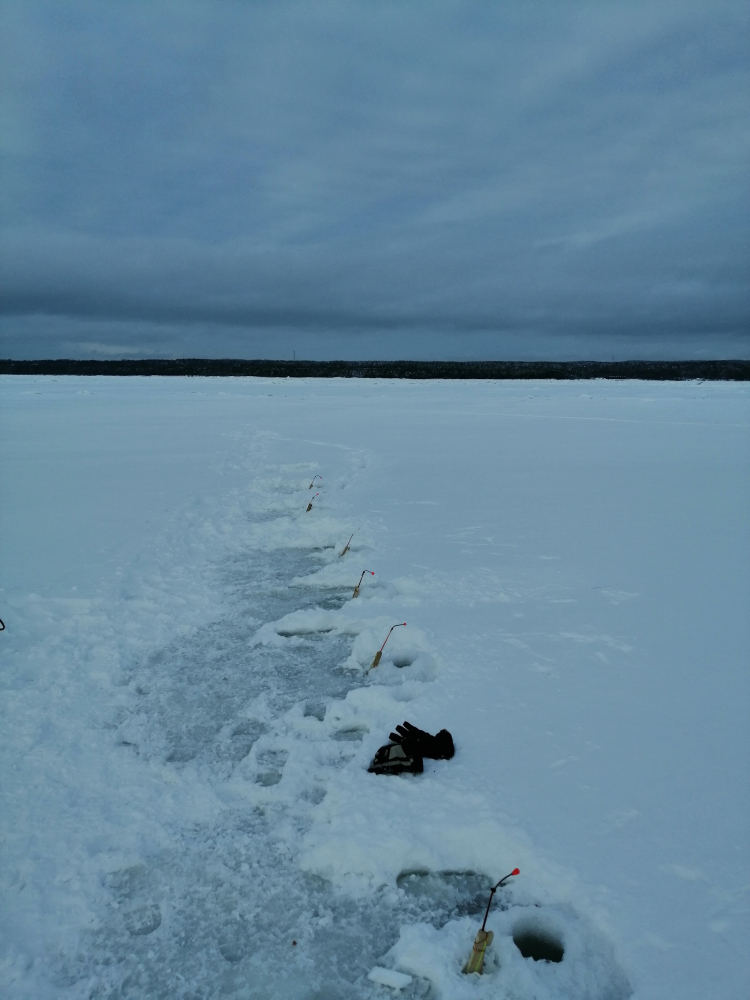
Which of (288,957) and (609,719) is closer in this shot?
(288,957)

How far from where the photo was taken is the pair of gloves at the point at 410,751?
3.42 m

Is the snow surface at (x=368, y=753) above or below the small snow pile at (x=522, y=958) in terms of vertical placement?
above

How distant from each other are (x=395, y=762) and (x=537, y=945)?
111 cm

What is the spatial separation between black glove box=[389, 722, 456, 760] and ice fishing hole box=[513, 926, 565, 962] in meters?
0.99

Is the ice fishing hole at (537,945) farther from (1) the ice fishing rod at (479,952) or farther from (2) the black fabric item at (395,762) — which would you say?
(2) the black fabric item at (395,762)

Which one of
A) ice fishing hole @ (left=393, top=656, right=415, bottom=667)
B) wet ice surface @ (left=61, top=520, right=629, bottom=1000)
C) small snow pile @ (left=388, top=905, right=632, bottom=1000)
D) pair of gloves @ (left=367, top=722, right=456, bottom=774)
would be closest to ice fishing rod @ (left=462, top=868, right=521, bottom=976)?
small snow pile @ (left=388, top=905, right=632, bottom=1000)

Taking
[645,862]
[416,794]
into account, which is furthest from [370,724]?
[645,862]

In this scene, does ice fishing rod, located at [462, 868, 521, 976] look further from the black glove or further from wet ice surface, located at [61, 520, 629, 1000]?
the black glove

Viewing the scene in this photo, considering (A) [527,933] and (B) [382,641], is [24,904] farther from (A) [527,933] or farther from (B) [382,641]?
(B) [382,641]

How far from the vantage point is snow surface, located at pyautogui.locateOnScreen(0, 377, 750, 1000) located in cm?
250

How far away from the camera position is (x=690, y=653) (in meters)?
4.50

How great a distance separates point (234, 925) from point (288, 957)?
0.29 m

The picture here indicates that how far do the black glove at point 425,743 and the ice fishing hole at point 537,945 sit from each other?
39.1 inches

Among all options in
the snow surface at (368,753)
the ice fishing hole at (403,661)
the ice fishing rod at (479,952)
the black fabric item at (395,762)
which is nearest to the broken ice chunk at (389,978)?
the snow surface at (368,753)
